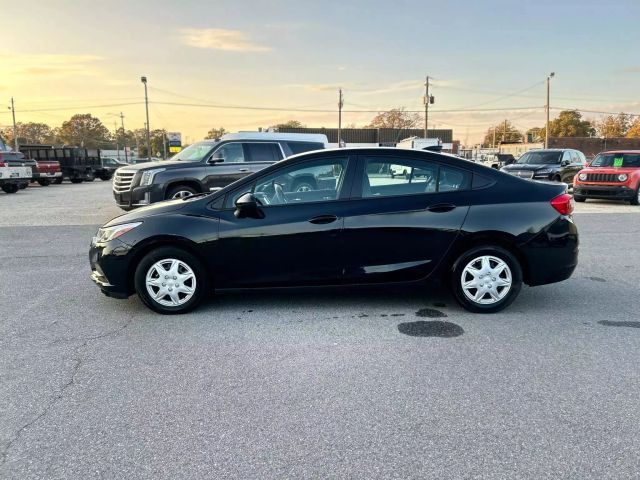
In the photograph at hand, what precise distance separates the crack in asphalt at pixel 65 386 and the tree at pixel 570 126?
110692mm

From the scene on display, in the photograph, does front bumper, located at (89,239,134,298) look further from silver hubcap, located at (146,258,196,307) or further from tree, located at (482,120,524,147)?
tree, located at (482,120,524,147)

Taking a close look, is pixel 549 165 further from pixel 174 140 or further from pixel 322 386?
pixel 174 140

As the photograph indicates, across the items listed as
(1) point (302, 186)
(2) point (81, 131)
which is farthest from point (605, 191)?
(2) point (81, 131)

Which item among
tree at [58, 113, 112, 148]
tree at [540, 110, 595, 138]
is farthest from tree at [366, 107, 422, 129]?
tree at [58, 113, 112, 148]

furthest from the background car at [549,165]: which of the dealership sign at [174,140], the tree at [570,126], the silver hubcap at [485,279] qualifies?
the tree at [570,126]

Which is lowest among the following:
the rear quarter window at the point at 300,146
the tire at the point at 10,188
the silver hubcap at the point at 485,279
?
the silver hubcap at the point at 485,279

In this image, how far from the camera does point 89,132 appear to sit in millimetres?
120188

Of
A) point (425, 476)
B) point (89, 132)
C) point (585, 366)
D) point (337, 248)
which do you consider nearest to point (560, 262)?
point (585, 366)

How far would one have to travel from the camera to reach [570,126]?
100625 mm

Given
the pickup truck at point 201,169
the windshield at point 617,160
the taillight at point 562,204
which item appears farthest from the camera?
the windshield at point 617,160

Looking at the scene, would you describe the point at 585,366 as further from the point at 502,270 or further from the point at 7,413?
the point at 7,413

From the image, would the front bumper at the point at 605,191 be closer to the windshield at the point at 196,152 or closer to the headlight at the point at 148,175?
the windshield at the point at 196,152

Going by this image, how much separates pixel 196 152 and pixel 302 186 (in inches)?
297

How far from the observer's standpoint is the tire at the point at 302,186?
495cm
